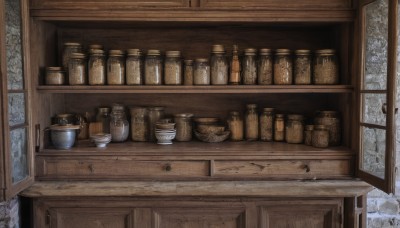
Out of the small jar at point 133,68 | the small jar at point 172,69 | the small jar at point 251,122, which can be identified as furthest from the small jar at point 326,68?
the small jar at point 133,68

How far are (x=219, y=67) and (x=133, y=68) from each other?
1.62ft

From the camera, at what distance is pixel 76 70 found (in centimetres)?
225

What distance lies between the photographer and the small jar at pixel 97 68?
2.24 meters

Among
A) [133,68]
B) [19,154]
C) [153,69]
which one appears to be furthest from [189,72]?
[19,154]

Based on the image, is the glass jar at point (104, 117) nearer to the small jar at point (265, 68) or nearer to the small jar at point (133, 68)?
the small jar at point (133, 68)

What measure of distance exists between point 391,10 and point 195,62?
1.04 meters

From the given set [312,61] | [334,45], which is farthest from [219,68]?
[334,45]

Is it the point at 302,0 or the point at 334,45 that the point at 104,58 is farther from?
the point at 334,45

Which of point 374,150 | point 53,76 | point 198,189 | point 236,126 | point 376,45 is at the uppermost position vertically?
point 376,45

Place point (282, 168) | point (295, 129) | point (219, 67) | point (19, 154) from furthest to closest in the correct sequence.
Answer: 1. point (295, 129)
2. point (219, 67)
3. point (282, 168)
4. point (19, 154)

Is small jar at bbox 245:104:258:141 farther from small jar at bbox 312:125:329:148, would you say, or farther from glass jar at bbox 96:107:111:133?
glass jar at bbox 96:107:111:133

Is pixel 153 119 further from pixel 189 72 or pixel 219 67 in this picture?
pixel 219 67

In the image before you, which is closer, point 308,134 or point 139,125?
point 308,134

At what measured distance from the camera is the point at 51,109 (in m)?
2.38
